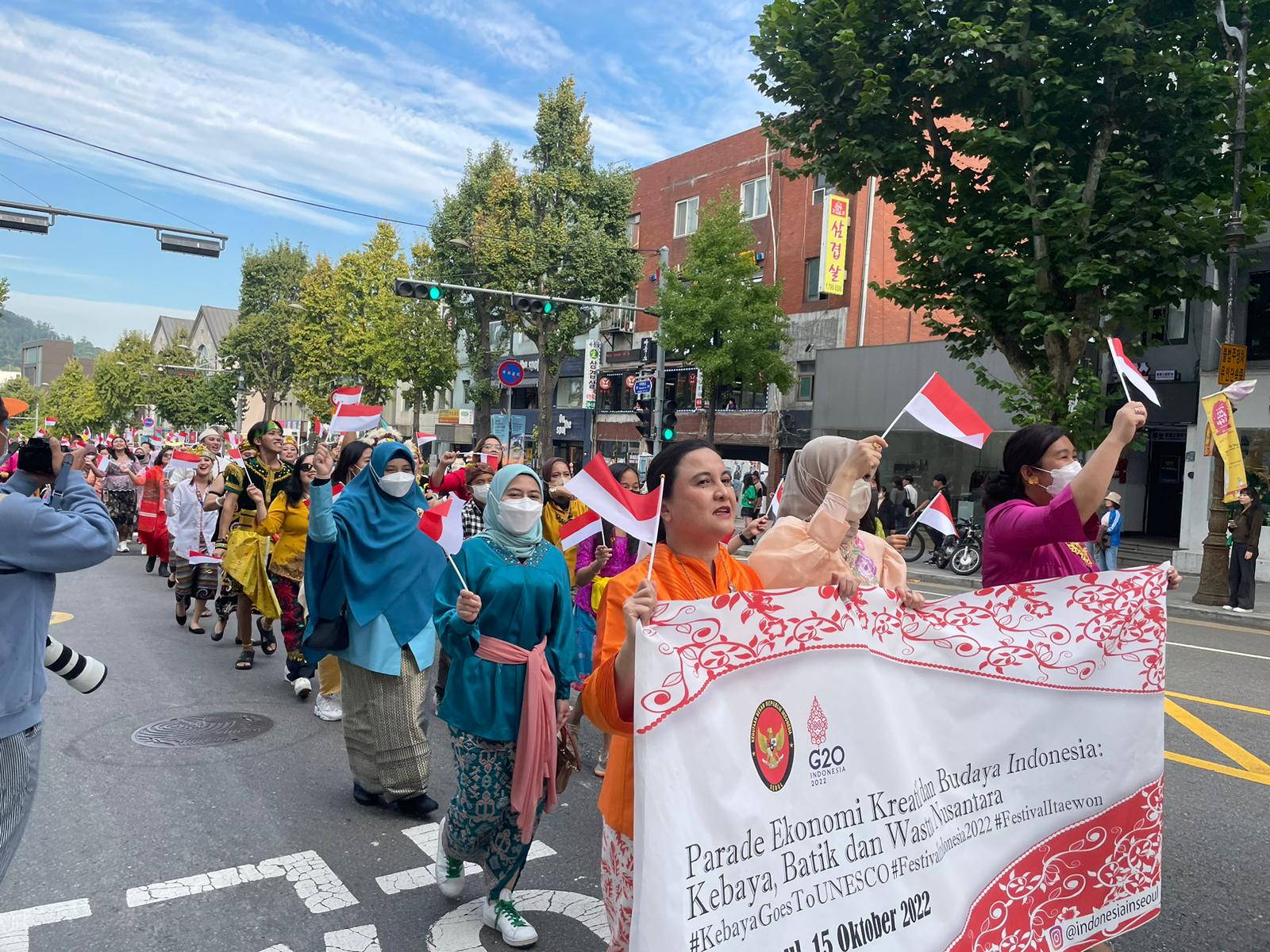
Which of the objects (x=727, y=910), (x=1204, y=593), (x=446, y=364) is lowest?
(x=1204, y=593)

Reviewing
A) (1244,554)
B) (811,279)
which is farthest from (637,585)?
(811,279)

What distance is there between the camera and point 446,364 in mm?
39438

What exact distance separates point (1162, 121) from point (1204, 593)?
689 cm

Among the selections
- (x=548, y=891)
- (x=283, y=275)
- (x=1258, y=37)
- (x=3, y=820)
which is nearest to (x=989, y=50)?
(x=1258, y=37)

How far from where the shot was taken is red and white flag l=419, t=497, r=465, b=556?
4.08m

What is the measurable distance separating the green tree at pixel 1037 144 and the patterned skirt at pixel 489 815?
39.5ft

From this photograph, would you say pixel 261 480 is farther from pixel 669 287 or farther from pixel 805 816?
pixel 669 287

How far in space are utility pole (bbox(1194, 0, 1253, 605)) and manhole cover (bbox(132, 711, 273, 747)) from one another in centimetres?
1311

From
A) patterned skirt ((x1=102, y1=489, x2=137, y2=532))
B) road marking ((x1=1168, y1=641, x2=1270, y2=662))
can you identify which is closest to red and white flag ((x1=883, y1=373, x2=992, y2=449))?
road marking ((x1=1168, y1=641, x2=1270, y2=662))

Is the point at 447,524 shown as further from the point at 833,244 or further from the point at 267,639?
the point at 833,244

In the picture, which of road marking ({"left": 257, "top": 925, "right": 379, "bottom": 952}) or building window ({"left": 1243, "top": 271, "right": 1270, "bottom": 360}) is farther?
building window ({"left": 1243, "top": 271, "right": 1270, "bottom": 360})

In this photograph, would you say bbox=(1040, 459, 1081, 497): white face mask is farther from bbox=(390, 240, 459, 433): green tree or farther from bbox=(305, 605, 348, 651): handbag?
bbox=(390, 240, 459, 433): green tree

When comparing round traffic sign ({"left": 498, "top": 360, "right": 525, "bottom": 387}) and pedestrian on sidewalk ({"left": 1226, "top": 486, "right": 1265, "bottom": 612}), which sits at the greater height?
round traffic sign ({"left": 498, "top": 360, "right": 525, "bottom": 387})

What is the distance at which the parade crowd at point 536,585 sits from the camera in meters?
2.59
